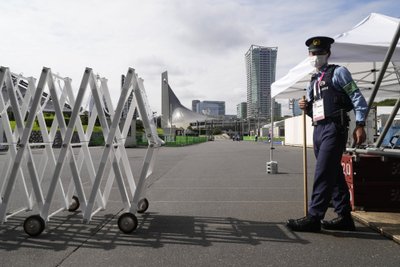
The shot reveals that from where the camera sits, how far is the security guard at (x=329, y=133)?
14.8ft

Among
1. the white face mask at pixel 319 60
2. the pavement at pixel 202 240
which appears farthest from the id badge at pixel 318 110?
the pavement at pixel 202 240

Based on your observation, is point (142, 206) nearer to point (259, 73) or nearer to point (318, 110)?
point (318, 110)

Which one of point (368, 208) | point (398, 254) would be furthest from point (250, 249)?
point (368, 208)

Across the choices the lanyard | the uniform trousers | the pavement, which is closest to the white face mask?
the lanyard

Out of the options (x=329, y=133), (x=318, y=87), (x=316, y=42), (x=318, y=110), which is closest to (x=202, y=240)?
(x=329, y=133)

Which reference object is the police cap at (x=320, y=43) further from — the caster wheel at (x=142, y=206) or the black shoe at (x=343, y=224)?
the caster wheel at (x=142, y=206)

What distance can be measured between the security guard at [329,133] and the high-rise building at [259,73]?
58930 millimetres

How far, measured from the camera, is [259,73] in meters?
93.6

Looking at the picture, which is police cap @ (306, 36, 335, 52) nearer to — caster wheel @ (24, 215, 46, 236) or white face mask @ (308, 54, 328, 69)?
white face mask @ (308, 54, 328, 69)

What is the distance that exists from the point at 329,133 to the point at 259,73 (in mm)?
91138

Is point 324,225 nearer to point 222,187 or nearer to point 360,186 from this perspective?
point 360,186

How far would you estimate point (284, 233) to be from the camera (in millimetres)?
4676

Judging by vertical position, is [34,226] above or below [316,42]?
below

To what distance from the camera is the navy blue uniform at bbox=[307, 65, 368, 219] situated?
452 cm
